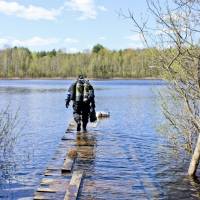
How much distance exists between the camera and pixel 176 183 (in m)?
10.1

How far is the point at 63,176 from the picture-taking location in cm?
979

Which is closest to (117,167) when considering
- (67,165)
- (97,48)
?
(67,165)

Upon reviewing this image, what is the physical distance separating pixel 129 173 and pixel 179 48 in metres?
3.02

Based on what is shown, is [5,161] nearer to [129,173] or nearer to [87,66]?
[129,173]

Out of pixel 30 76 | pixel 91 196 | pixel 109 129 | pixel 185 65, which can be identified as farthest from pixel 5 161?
pixel 30 76

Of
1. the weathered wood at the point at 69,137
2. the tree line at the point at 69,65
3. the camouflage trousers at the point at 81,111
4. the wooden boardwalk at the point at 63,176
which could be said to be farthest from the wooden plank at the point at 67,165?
the tree line at the point at 69,65

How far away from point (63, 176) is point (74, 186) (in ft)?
3.28

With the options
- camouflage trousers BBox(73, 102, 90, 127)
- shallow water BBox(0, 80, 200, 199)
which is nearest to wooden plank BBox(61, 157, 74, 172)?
shallow water BBox(0, 80, 200, 199)

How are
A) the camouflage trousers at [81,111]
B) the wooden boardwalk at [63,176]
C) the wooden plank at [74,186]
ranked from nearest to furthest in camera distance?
1. the wooden plank at [74,186]
2. the wooden boardwalk at [63,176]
3. the camouflage trousers at [81,111]

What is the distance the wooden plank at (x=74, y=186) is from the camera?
826 centimetres

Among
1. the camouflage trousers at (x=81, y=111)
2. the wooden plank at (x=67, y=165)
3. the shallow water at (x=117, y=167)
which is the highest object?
the camouflage trousers at (x=81, y=111)

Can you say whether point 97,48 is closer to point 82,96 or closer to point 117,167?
point 82,96

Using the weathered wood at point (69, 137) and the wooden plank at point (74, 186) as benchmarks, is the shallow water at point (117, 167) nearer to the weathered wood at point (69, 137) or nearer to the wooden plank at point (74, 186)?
the wooden plank at point (74, 186)

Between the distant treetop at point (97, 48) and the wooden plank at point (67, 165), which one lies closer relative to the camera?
the wooden plank at point (67, 165)
